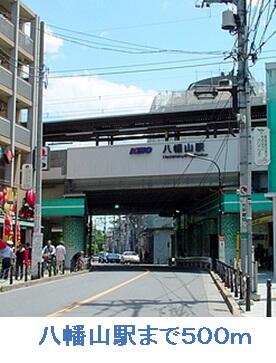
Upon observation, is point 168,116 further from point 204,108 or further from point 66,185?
point 66,185

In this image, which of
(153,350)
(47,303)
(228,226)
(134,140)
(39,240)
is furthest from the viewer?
(134,140)

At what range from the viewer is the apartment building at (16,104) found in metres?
35.8

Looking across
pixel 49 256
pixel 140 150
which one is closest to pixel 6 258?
pixel 49 256

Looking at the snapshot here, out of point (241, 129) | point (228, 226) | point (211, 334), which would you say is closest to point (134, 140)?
point (228, 226)

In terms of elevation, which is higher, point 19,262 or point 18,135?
point 18,135

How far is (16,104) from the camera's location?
38812 mm

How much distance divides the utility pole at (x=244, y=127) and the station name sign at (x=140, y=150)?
27.3m

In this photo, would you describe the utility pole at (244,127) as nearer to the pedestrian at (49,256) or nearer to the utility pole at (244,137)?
the utility pole at (244,137)

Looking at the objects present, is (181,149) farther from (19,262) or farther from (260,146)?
(260,146)

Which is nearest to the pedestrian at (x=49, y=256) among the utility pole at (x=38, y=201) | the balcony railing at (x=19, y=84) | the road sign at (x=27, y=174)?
the utility pole at (x=38, y=201)

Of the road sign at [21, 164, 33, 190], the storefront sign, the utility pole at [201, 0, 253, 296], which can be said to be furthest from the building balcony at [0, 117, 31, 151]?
the utility pole at [201, 0, 253, 296]

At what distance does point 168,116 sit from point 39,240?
2393 centimetres

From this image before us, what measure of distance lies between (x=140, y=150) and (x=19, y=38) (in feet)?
39.9

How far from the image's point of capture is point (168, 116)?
155ft
